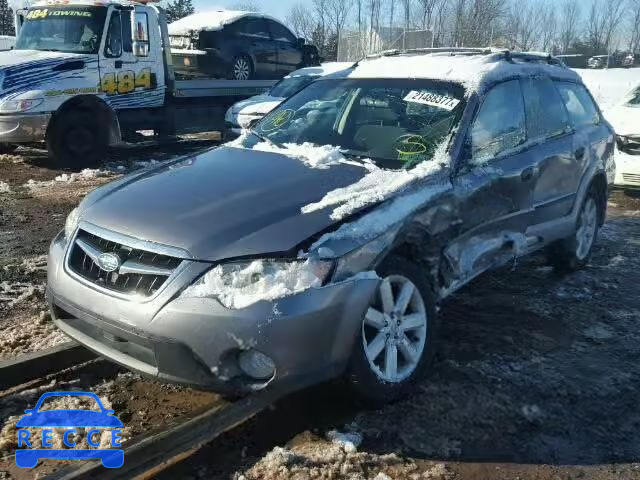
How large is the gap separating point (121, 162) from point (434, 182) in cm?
828

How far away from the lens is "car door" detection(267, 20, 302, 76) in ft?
48.8

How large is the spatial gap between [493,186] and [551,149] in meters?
1.00

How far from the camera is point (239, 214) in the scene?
3.06m

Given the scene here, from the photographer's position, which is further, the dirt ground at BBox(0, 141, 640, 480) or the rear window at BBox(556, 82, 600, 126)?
the rear window at BBox(556, 82, 600, 126)

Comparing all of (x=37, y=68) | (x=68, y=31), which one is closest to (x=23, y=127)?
(x=37, y=68)

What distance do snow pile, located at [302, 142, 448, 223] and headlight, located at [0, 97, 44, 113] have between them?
23.8ft

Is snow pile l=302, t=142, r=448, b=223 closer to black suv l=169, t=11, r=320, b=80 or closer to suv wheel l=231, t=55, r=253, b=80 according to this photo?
black suv l=169, t=11, r=320, b=80

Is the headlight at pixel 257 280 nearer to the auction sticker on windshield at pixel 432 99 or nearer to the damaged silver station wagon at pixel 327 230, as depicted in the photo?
the damaged silver station wagon at pixel 327 230

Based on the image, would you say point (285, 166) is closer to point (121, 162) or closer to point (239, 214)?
point (239, 214)

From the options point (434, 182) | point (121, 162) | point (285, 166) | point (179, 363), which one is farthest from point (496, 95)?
point (121, 162)

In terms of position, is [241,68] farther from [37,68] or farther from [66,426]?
[66,426]

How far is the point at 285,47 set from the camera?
15008 millimetres

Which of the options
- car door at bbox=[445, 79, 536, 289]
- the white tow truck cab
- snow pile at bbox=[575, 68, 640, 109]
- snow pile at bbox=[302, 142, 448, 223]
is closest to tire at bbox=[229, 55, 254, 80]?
the white tow truck cab

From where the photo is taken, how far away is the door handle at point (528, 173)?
14.3 ft
